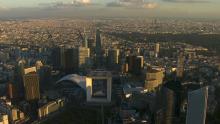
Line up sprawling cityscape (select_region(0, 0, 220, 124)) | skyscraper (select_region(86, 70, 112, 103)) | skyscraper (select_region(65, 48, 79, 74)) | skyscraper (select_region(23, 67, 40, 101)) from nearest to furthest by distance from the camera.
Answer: sprawling cityscape (select_region(0, 0, 220, 124)) → skyscraper (select_region(23, 67, 40, 101)) → skyscraper (select_region(86, 70, 112, 103)) → skyscraper (select_region(65, 48, 79, 74))

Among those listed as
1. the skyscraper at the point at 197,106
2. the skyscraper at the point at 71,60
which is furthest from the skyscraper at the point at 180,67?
the skyscraper at the point at 197,106

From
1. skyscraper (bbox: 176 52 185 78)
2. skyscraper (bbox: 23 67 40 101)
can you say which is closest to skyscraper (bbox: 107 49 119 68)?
skyscraper (bbox: 176 52 185 78)

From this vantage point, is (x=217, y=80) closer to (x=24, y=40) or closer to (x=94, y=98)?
(x=94, y=98)

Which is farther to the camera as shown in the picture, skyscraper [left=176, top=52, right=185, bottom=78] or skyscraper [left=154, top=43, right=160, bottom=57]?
skyscraper [left=154, top=43, right=160, bottom=57]

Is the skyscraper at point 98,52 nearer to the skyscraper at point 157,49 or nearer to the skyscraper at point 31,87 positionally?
the skyscraper at point 157,49

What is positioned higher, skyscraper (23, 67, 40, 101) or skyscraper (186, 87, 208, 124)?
skyscraper (186, 87, 208, 124)

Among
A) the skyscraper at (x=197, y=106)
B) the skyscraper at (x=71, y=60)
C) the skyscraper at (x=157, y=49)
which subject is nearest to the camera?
the skyscraper at (x=197, y=106)

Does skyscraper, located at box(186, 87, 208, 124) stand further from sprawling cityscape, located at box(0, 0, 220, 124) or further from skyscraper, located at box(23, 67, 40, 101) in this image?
skyscraper, located at box(23, 67, 40, 101)

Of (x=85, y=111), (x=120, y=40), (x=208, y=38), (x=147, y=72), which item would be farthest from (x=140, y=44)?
(x=85, y=111)

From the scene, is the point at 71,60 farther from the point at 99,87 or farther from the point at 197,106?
the point at 197,106
